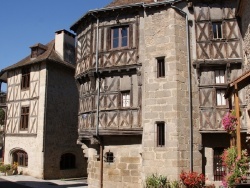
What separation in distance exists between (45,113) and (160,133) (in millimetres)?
10586

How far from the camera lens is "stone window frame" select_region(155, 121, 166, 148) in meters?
12.5

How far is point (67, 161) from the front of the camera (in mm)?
21844

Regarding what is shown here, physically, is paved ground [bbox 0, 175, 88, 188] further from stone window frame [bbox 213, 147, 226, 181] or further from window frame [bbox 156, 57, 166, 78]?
window frame [bbox 156, 57, 166, 78]

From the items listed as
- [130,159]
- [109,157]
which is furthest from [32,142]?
[130,159]

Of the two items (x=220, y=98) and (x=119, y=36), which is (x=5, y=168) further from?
(x=220, y=98)

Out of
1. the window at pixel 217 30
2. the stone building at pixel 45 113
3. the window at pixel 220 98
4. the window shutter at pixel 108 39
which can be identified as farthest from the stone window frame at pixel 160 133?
the stone building at pixel 45 113

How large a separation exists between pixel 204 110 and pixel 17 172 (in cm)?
1503

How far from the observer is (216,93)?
42.2 feet

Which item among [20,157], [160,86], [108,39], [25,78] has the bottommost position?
[20,157]

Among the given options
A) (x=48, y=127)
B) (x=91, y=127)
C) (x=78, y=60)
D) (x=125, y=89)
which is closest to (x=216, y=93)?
(x=125, y=89)

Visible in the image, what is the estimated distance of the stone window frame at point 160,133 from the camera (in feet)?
41.2

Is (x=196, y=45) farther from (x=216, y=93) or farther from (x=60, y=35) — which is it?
(x=60, y=35)

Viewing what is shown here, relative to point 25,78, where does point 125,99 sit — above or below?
below

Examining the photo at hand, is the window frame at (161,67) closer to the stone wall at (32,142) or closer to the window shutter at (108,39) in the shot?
the window shutter at (108,39)
